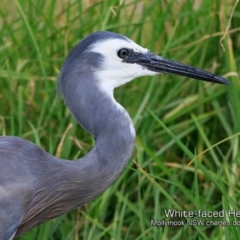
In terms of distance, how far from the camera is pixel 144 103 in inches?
151

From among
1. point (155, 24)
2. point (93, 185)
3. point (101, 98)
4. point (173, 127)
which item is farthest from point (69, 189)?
point (155, 24)

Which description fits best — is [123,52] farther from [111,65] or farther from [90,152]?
[90,152]

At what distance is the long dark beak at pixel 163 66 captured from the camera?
3.07 m

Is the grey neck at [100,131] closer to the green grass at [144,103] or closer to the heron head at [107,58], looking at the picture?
the heron head at [107,58]

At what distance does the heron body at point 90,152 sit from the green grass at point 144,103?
52 centimetres

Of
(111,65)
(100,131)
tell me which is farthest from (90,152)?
(111,65)

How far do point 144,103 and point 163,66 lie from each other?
74 centimetres

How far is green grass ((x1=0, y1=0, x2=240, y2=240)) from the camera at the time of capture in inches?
146

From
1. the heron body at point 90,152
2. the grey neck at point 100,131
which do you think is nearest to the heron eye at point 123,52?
the heron body at point 90,152

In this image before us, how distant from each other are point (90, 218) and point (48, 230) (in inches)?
8.5

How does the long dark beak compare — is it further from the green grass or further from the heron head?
the green grass

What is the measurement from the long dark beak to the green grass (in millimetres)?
530

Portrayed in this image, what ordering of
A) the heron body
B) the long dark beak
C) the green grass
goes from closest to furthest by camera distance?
the heron body < the long dark beak < the green grass

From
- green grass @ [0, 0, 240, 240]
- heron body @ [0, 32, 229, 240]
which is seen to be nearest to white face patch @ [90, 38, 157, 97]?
heron body @ [0, 32, 229, 240]
